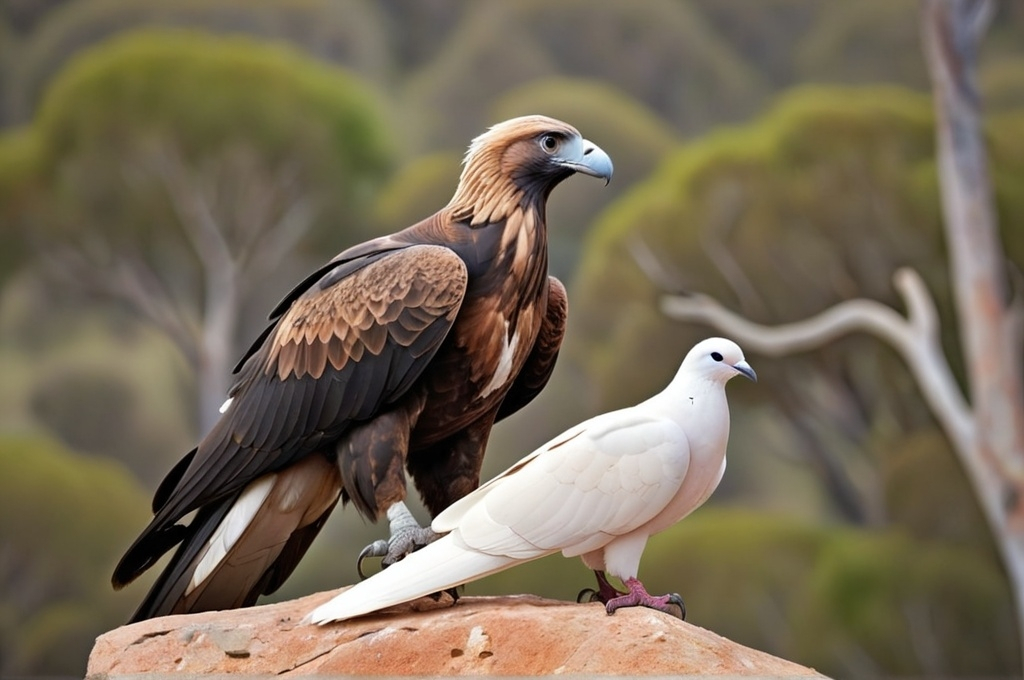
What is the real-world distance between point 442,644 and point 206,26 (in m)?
5.10

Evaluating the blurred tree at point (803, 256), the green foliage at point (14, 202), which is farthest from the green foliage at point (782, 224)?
the green foliage at point (14, 202)

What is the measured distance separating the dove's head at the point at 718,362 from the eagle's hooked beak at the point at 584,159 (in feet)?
1.56

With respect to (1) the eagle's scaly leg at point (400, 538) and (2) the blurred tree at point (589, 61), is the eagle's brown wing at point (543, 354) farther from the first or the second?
(2) the blurred tree at point (589, 61)

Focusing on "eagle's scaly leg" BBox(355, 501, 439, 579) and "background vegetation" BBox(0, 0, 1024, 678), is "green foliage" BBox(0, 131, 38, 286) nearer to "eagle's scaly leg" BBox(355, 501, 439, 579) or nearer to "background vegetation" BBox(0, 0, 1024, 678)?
"background vegetation" BBox(0, 0, 1024, 678)

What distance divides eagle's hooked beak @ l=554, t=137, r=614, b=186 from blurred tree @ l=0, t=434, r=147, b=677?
442cm

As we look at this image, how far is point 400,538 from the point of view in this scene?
241 centimetres

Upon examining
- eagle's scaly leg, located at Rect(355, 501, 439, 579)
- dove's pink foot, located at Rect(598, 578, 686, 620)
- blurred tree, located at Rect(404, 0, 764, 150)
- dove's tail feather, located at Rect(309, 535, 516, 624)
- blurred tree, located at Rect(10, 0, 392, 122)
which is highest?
blurred tree, located at Rect(10, 0, 392, 122)

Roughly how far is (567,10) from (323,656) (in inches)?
194

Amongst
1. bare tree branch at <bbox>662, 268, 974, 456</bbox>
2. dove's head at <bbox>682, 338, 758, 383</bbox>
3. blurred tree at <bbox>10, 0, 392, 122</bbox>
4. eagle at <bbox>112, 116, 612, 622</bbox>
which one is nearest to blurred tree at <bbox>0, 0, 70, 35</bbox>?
blurred tree at <bbox>10, 0, 392, 122</bbox>

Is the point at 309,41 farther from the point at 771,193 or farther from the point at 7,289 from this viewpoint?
the point at 771,193

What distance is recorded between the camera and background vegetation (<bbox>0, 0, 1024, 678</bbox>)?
6133 millimetres

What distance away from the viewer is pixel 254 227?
6.29 m

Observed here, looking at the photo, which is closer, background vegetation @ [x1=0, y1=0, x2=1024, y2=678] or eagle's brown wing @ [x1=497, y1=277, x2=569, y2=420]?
eagle's brown wing @ [x1=497, y1=277, x2=569, y2=420]

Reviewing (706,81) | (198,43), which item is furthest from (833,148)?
(198,43)
